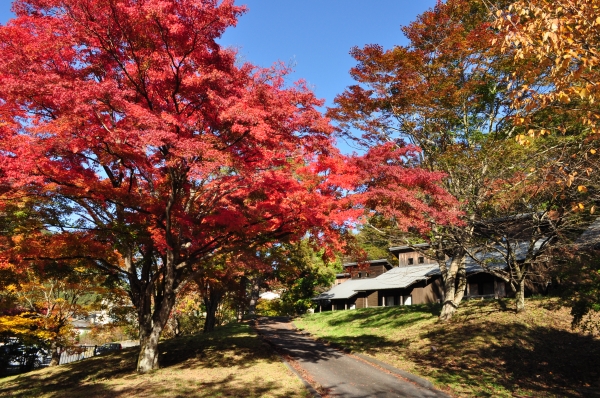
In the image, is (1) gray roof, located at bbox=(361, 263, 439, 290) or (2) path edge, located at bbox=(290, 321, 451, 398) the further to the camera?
(1) gray roof, located at bbox=(361, 263, 439, 290)

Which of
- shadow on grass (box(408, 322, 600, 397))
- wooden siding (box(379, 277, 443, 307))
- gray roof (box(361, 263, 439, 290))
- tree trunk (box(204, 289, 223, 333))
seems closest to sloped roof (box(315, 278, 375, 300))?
gray roof (box(361, 263, 439, 290))

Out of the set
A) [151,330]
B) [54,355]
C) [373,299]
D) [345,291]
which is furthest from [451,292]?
[345,291]

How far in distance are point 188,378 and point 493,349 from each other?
410 inches

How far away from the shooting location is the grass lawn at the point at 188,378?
9.71 meters

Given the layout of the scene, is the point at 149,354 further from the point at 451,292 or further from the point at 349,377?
the point at 451,292

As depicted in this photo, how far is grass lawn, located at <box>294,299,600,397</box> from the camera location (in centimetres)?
1035

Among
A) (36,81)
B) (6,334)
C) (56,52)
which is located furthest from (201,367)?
(6,334)

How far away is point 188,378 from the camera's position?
11.0m

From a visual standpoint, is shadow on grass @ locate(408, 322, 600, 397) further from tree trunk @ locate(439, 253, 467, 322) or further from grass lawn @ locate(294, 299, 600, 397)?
tree trunk @ locate(439, 253, 467, 322)

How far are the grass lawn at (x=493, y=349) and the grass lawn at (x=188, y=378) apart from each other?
421cm

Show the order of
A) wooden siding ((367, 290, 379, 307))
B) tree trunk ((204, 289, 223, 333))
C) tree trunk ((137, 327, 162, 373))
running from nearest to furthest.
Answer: tree trunk ((137, 327, 162, 373)) < tree trunk ((204, 289, 223, 333)) < wooden siding ((367, 290, 379, 307))

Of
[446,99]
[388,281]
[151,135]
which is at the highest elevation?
[446,99]

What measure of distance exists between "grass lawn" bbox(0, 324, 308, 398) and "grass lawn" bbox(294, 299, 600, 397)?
4.21 meters

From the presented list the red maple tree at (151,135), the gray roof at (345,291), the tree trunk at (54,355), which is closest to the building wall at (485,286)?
the gray roof at (345,291)
